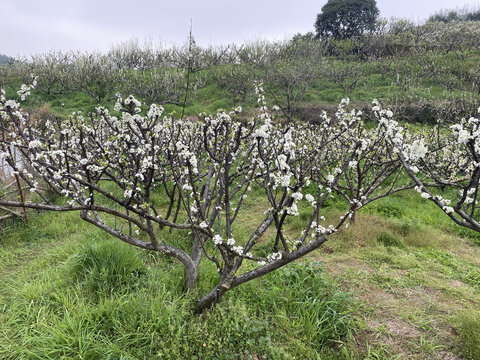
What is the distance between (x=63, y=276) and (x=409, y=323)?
479 centimetres

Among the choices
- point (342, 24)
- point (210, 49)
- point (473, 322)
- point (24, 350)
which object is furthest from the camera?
point (342, 24)

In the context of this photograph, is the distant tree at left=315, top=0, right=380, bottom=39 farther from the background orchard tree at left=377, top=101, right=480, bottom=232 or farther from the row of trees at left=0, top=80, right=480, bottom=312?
the background orchard tree at left=377, top=101, right=480, bottom=232

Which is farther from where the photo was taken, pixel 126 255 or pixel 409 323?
pixel 126 255

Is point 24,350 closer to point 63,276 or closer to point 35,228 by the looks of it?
point 63,276

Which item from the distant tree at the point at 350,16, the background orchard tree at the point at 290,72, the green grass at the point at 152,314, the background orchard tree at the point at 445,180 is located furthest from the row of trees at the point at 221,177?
the distant tree at the point at 350,16

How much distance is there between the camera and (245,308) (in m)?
3.20

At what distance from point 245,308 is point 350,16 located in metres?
39.2

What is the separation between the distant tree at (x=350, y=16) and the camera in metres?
32.2

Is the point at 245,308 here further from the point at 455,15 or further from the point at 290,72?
the point at 455,15

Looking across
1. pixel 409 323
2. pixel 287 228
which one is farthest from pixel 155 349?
pixel 287 228

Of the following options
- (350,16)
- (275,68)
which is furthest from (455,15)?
(275,68)

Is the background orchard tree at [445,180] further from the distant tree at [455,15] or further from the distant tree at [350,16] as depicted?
the distant tree at [455,15]

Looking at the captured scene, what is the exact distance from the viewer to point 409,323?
324 centimetres

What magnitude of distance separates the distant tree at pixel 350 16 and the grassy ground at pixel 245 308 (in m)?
35.8
